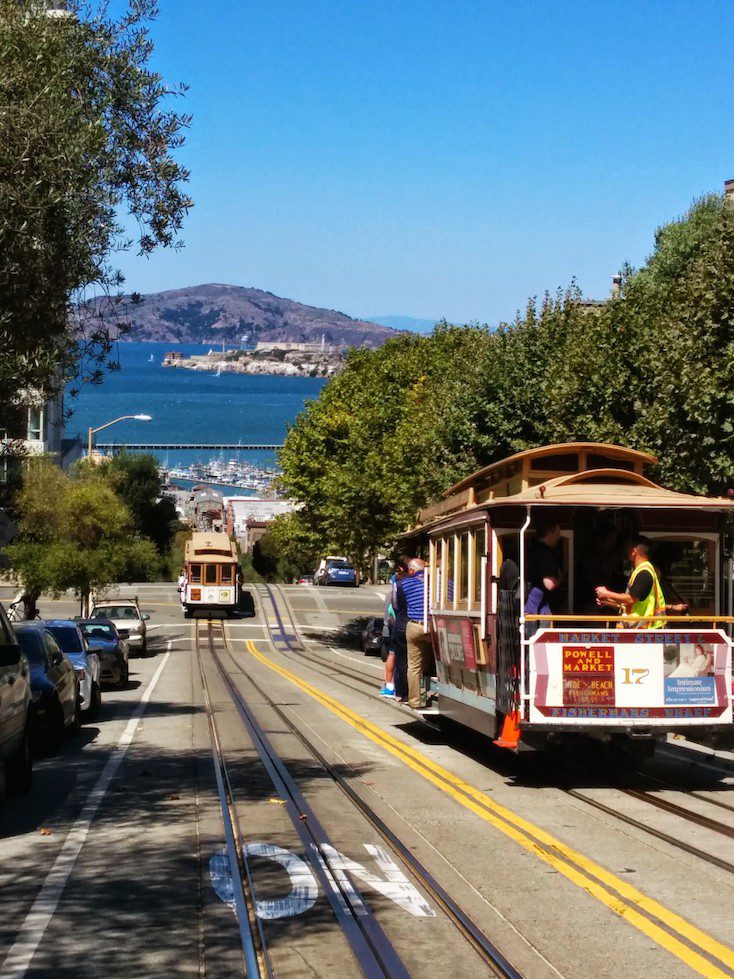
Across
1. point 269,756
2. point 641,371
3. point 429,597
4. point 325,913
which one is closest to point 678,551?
point 429,597

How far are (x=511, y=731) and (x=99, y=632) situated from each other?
1762cm

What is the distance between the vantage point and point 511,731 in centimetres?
1198

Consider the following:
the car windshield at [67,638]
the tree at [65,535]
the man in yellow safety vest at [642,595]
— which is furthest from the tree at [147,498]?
the man in yellow safety vest at [642,595]

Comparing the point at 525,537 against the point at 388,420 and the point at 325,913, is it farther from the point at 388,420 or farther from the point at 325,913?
the point at 388,420

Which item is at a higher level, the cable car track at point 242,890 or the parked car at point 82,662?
the parked car at point 82,662

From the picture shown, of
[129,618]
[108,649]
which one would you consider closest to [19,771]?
[108,649]

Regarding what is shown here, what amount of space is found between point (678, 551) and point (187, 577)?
44.7 meters

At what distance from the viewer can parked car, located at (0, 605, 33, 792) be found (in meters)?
11.1

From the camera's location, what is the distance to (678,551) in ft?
42.7

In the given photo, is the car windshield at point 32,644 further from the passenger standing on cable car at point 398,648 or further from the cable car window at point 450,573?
the cable car window at point 450,573

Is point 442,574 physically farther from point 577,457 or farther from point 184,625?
point 184,625

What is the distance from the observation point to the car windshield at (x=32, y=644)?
53.9 ft

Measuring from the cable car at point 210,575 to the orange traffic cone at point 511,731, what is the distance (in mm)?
44286

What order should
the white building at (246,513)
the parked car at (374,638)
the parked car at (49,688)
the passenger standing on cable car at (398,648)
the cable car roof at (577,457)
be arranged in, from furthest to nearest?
1. the white building at (246,513)
2. the parked car at (374,638)
3. the passenger standing on cable car at (398,648)
4. the parked car at (49,688)
5. the cable car roof at (577,457)
